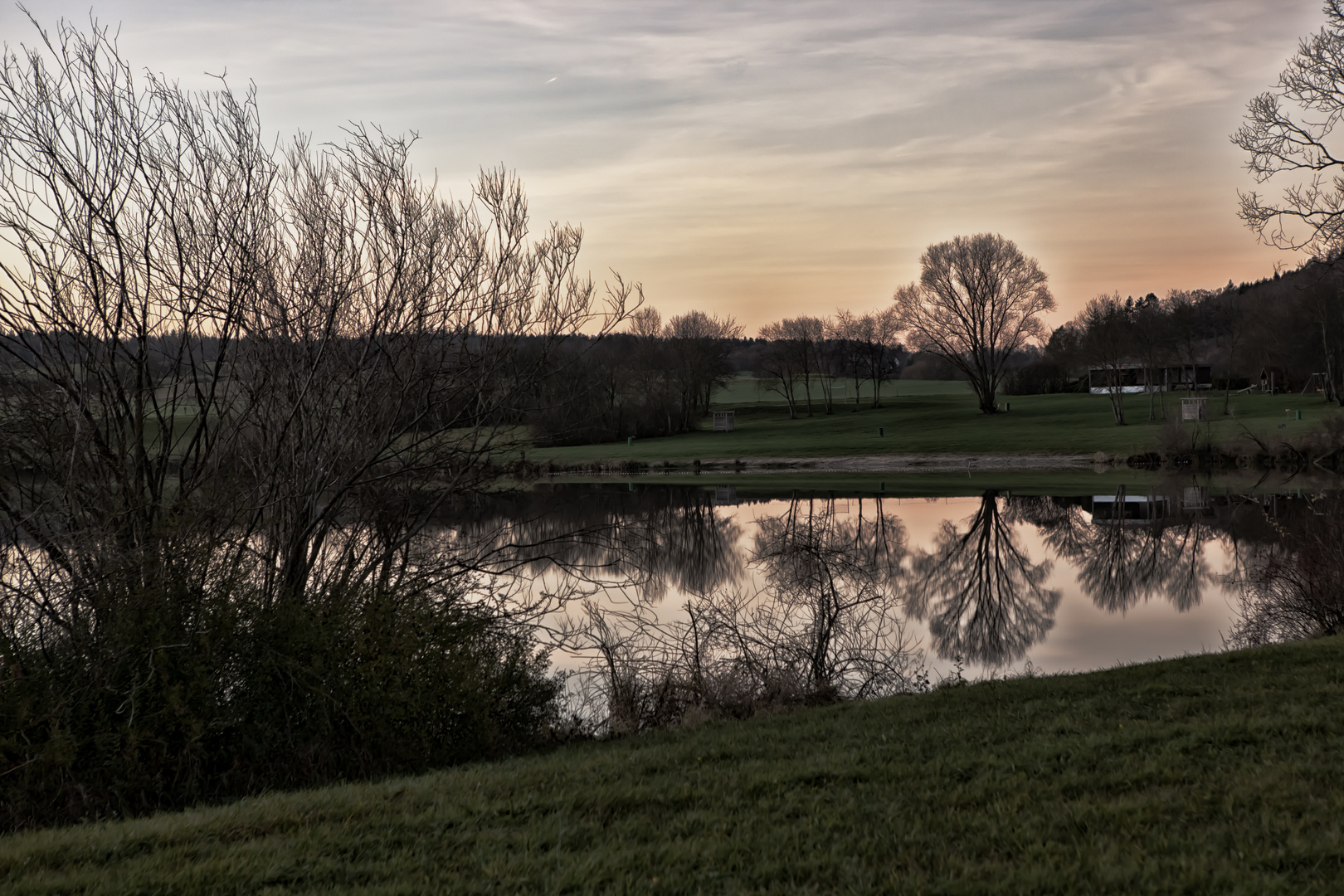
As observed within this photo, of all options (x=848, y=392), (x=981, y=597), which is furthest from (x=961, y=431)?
(x=981, y=597)

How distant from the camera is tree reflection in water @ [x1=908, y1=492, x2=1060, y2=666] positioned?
15422 millimetres

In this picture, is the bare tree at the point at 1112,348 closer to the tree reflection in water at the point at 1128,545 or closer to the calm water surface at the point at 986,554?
the calm water surface at the point at 986,554

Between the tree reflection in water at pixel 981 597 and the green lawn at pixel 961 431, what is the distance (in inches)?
1111

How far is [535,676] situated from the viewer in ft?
33.0

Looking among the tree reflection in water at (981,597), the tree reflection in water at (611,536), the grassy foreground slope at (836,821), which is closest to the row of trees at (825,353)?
the tree reflection in water at (611,536)

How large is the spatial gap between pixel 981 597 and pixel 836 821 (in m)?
14.6

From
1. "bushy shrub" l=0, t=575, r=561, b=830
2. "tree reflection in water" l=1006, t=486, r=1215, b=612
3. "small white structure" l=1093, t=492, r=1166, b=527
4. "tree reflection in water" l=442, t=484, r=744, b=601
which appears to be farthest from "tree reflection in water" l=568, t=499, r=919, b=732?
"small white structure" l=1093, t=492, r=1166, b=527

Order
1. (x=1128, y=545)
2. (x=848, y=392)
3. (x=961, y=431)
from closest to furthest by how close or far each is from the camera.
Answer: (x=1128, y=545) < (x=961, y=431) < (x=848, y=392)

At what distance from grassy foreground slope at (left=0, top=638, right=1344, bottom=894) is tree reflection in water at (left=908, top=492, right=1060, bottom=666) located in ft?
22.5

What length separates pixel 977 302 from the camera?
233 feet

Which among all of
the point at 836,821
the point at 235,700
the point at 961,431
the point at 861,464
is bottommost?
the point at 861,464

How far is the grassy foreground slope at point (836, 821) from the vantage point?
5062 millimetres

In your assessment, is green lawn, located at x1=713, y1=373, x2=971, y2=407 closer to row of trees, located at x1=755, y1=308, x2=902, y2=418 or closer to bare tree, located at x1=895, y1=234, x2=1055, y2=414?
row of trees, located at x1=755, y1=308, x2=902, y2=418

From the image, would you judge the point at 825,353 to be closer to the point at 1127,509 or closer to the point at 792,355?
the point at 792,355
